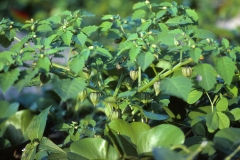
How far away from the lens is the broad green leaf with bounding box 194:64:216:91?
121cm

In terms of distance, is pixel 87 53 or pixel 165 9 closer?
pixel 87 53

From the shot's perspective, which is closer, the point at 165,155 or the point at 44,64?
the point at 165,155

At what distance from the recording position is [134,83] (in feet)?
5.27

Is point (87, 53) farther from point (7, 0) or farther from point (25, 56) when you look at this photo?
point (7, 0)

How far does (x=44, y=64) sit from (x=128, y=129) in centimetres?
33

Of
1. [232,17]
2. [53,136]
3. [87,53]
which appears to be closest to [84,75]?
[87,53]

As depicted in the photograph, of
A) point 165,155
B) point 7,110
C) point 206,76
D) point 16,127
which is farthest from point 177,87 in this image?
point 7,110

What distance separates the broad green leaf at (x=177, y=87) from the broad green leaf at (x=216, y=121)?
238 mm

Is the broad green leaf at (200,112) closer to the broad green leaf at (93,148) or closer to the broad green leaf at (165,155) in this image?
the broad green leaf at (93,148)

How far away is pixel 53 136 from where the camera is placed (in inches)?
78.5

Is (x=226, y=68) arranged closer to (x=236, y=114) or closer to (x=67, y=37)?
(x=236, y=114)

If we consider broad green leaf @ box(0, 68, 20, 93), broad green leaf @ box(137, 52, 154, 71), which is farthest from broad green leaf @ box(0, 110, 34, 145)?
broad green leaf @ box(137, 52, 154, 71)

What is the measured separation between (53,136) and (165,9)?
751 mm

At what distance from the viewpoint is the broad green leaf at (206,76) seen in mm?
1205
